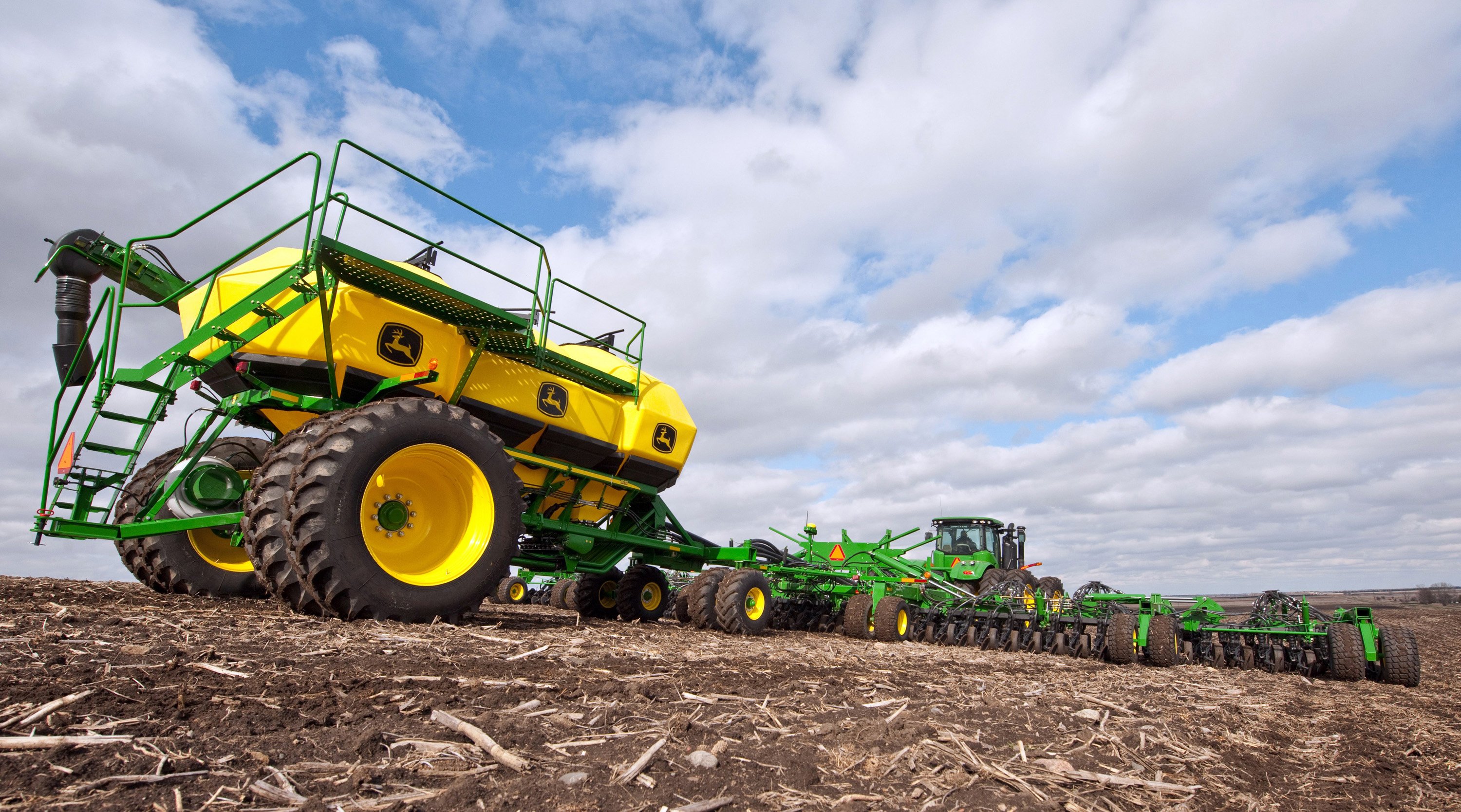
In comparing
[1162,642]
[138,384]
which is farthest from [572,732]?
[1162,642]

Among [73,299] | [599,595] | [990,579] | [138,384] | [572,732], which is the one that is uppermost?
[73,299]

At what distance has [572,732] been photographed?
3.01 metres

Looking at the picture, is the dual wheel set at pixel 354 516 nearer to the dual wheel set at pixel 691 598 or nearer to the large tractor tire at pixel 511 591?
the dual wheel set at pixel 691 598

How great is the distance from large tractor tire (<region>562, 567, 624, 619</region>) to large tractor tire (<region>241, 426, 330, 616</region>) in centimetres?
652

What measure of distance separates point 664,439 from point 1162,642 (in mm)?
8096

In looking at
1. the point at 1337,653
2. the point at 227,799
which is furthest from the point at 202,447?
the point at 1337,653

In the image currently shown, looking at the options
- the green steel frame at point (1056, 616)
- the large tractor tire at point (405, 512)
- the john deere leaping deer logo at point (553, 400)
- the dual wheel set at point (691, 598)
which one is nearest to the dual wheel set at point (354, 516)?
the large tractor tire at point (405, 512)

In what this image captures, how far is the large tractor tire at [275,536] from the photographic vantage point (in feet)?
17.7

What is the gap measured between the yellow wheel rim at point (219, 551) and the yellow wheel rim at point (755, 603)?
6019mm

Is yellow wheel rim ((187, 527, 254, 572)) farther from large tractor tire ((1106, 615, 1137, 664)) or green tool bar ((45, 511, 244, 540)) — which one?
large tractor tire ((1106, 615, 1137, 664))

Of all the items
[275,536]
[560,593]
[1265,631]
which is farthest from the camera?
[560,593]

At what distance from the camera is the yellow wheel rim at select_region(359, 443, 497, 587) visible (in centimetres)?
610

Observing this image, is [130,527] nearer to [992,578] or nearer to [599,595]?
[599,595]

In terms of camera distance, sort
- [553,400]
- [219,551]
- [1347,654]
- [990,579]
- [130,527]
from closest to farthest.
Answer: [130,527] < [219,551] < [553,400] < [1347,654] < [990,579]
